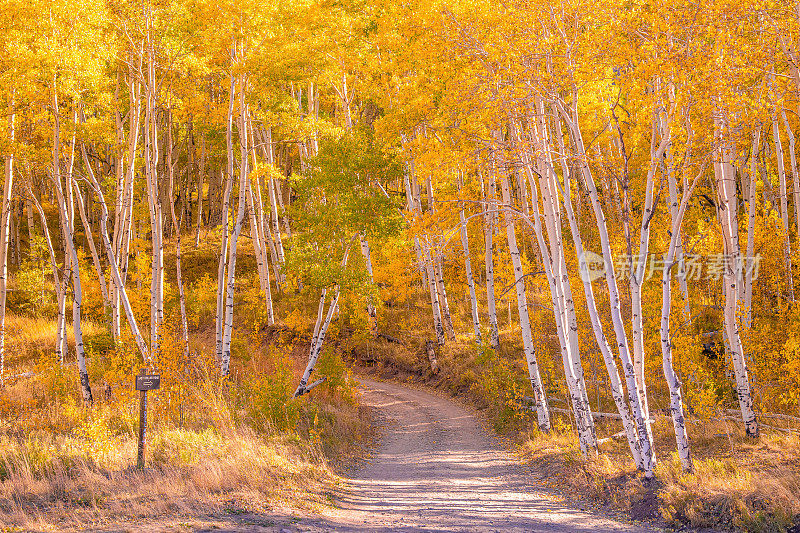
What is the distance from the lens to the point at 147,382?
25.7 ft

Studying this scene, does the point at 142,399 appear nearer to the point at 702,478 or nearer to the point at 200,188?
the point at 702,478

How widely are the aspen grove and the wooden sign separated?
3815 mm

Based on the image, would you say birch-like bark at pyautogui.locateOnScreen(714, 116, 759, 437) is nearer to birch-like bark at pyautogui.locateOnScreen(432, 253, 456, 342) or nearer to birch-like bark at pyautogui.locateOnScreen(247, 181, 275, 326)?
birch-like bark at pyautogui.locateOnScreen(432, 253, 456, 342)

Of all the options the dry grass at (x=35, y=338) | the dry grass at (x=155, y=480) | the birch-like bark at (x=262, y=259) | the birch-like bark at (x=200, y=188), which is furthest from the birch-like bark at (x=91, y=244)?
the birch-like bark at (x=200, y=188)

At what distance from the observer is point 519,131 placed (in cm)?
1084

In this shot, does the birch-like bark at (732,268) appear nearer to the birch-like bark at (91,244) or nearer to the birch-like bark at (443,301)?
the birch-like bark at (443,301)

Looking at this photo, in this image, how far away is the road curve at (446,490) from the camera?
709cm

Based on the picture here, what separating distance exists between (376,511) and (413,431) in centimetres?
659

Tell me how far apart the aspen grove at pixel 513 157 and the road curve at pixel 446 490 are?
1636mm

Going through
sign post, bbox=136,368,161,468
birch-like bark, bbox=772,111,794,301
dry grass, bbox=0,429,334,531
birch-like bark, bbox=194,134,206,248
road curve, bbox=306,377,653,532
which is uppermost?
Result: birch-like bark, bbox=194,134,206,248

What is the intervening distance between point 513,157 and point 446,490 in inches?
250

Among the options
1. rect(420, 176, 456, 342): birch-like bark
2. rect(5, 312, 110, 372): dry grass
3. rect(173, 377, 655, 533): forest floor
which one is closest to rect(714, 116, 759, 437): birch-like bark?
rect(173, 377, 655, 533): forest floor

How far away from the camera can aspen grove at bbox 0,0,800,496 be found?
27.5 feet

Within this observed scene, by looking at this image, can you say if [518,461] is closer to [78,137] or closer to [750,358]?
[750,358]
